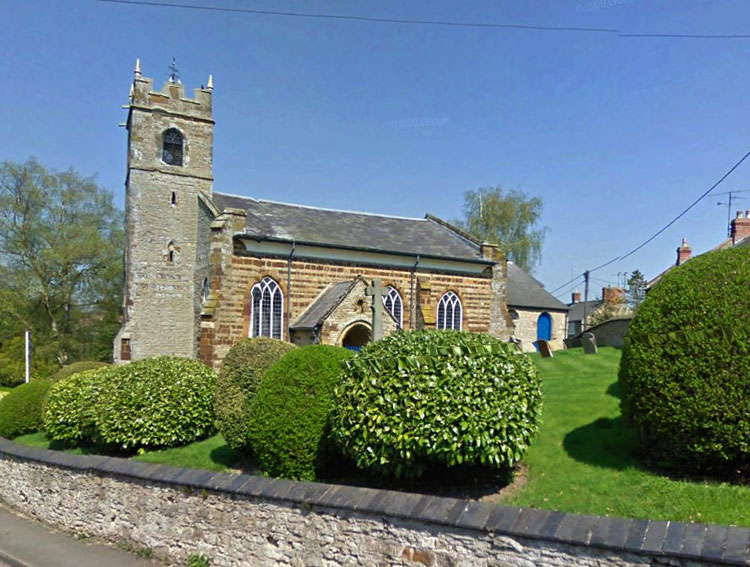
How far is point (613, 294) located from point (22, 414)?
147 ft

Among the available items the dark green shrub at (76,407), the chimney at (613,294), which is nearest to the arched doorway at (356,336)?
the dark green shrub at (76,407)

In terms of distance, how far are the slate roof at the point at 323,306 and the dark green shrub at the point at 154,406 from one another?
8.94 meters

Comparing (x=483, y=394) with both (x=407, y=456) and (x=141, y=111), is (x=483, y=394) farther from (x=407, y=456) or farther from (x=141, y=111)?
(x=141, y=111)

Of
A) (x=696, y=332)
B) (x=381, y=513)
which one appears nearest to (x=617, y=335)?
(x=696, y=332)

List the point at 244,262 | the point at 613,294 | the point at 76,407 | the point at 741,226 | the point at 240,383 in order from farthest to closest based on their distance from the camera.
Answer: the point at 613,294 < the point at 741,226 < the point at 244,262 < the point at 76,407 < the point at 240,383

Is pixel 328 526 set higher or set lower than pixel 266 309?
lower

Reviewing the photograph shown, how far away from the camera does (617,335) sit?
72.9 feet

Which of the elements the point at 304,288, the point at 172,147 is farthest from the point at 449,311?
the point at 172,147

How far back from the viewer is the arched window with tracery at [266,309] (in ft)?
76.9

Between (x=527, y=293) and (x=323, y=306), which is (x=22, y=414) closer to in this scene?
(x=323, y=306)

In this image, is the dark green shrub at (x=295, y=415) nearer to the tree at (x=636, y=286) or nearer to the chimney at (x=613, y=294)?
the chimney at (x=613, y=294)

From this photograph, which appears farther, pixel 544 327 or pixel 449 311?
pixel 544 327

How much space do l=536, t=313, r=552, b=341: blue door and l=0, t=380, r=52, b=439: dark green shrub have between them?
108ft

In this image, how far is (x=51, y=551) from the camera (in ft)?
34.2
